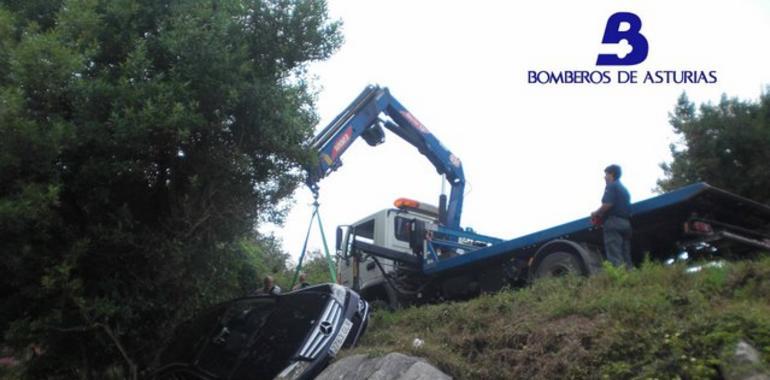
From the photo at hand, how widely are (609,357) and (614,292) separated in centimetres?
142

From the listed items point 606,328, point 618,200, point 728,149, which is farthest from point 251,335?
point 728,149

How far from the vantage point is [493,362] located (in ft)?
22.4

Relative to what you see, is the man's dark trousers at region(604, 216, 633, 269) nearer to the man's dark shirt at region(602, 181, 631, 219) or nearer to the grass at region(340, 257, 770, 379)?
the man's dark shirt at region(602, 181, 631, 219)

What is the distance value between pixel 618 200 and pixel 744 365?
392 centimetres

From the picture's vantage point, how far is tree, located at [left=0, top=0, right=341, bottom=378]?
795 cm

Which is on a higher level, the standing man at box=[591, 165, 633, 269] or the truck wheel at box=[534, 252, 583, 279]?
the standing man at box=[591, 165, 633, 269]

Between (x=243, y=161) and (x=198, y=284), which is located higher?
(x=243, y=161)

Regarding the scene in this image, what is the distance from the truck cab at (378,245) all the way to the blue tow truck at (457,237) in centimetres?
2

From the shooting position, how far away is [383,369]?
22.4ft

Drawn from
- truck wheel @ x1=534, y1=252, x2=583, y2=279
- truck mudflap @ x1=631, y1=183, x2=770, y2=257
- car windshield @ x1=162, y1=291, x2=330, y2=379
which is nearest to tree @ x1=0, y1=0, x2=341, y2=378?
car windshield @ x1=162, y1=291, x2=330, y2=379

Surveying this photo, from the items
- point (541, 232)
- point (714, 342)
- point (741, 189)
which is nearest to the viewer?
point (714, 342)

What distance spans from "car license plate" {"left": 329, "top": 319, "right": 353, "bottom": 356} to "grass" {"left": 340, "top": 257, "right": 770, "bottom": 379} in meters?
0.24

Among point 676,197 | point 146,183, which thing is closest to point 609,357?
point 676,197

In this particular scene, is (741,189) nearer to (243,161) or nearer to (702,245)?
(702,245)
